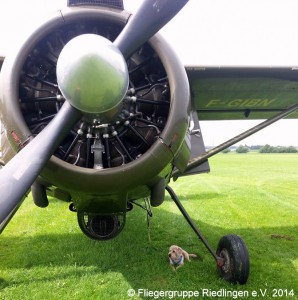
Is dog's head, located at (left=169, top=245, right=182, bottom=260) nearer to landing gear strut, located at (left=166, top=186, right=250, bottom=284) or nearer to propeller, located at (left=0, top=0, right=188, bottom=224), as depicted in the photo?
landing gear strut, located at (left=166, top=186, right=250, bottom=284)

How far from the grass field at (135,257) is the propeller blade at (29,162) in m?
2.02

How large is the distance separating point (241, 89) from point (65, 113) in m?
3.26

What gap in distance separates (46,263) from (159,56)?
3.55m

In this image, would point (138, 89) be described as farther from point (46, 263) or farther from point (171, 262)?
point (46, 263)

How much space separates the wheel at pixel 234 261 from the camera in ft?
13.6

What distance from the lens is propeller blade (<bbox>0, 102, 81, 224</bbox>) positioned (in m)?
2.38

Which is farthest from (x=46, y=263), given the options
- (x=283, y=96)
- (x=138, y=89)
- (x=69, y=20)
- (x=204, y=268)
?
(x=283, y=96)

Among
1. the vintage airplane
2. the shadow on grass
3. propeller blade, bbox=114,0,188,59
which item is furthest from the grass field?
propeller blade, bbox=114,0,188,59

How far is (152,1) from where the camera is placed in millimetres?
2732

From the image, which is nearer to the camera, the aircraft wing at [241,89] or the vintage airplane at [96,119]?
the vintage airplane at [96,119]

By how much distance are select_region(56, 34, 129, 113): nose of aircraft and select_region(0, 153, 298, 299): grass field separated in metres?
2.63

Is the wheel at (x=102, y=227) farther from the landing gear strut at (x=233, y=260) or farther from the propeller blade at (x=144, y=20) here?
the propeller blade at (x=144, y=20)

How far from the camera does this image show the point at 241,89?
16.7ft

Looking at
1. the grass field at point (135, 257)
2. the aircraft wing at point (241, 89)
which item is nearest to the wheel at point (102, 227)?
the grass field at point (135, 257)
